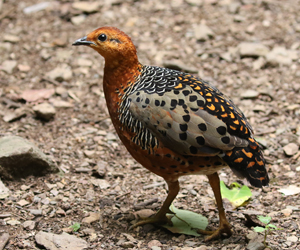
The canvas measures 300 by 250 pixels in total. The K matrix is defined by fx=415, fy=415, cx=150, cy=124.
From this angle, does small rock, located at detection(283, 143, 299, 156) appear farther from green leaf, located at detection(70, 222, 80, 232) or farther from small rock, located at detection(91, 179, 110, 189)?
green leaf, located at detection(70, 222, 80, 232)

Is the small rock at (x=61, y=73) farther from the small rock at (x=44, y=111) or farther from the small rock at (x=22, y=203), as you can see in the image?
the small rock at (x=22, y=203)

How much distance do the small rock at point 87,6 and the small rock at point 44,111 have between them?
368 centimetres

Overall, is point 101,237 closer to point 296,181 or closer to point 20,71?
point 296,181

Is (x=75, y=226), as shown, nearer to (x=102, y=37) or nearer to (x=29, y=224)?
(x=29, y=224)

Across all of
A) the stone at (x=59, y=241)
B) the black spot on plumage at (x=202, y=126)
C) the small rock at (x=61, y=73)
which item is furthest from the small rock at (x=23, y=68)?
the black spot on plumage at (x=202, y=126)

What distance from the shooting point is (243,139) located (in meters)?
4.32

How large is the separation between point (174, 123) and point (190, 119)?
17cm

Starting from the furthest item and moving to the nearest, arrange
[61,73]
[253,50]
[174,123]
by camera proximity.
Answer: [253,50] < [61,73] < [174,123]

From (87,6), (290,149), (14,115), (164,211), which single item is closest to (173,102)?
(164,211)

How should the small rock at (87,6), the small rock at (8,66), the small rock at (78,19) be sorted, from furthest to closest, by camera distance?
the small rock at (87,6)
the small rock at (78,19)
the small rock at (8,66)

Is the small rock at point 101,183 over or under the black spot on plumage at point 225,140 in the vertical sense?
under

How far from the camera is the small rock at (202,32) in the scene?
29.8 feet

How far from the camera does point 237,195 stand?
5.22 metres

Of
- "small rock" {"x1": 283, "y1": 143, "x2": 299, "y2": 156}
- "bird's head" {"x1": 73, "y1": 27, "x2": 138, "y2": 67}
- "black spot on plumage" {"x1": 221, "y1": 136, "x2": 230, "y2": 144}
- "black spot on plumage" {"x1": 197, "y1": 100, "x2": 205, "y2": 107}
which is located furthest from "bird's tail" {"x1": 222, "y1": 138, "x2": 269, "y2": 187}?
"small rock" {"x1": 283, "y1": 143, "x2": 299, "y2": 156}
